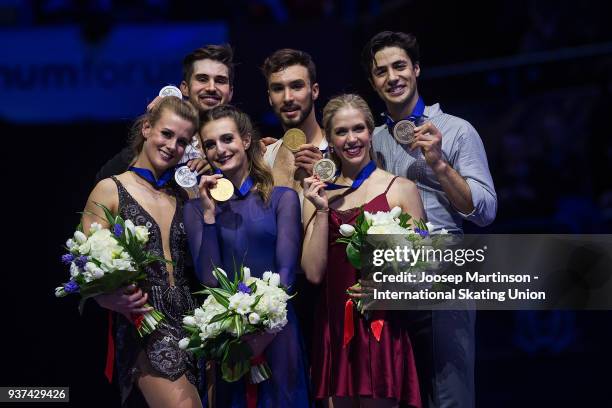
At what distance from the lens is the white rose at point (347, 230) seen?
4848 millimetres

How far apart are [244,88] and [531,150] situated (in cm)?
264

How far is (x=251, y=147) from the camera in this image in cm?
511

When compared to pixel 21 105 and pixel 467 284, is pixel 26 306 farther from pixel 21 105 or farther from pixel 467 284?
pixel 467 284

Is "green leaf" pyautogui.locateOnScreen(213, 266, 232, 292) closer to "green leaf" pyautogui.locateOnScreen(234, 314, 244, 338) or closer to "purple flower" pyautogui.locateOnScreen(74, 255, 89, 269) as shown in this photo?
"green leaf" pyautogui.locateOnScreen(234, 314, 244, 338)

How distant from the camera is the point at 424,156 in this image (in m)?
5.21

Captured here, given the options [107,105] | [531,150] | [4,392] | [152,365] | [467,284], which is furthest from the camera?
[531,150]

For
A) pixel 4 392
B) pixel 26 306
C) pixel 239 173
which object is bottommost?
pixel 4 392

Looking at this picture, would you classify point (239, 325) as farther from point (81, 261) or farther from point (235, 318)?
point (81, 261)

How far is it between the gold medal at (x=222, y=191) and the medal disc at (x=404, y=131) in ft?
2.81

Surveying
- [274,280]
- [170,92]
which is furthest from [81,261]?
[170,92]

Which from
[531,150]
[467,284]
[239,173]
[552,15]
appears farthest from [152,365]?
[552,15]

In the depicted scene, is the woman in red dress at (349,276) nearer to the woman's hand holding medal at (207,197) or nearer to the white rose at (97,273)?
the woman's hand holding medal at (207,197)

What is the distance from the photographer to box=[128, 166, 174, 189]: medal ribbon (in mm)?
5086

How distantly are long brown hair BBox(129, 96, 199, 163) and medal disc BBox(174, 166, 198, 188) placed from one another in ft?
0.61
